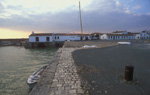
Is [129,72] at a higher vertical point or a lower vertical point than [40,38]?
lower

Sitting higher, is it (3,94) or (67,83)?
(67,83)

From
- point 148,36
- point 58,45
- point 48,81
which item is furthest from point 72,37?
point 148,36

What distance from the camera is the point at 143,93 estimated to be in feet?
7.25

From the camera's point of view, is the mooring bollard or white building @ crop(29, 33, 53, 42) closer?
the mooring bollard

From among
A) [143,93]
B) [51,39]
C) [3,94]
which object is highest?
[51,39]

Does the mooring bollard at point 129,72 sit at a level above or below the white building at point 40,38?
below

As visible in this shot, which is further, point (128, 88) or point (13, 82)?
point (13, 82)

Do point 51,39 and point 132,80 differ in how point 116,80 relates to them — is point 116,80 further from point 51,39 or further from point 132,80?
point 51,39

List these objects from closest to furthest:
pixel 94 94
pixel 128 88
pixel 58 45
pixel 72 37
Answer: pixel 94 94
pixel 128 88
pixel 58 45
pixel 72 37

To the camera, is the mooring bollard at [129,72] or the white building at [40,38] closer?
the mooring bollard at [129,72]

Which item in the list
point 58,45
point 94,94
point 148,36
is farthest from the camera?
point 148,36

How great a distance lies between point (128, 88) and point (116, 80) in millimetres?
483

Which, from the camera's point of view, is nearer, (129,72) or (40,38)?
(129,72)

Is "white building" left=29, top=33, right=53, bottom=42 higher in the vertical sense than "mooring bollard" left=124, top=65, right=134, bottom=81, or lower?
higher
